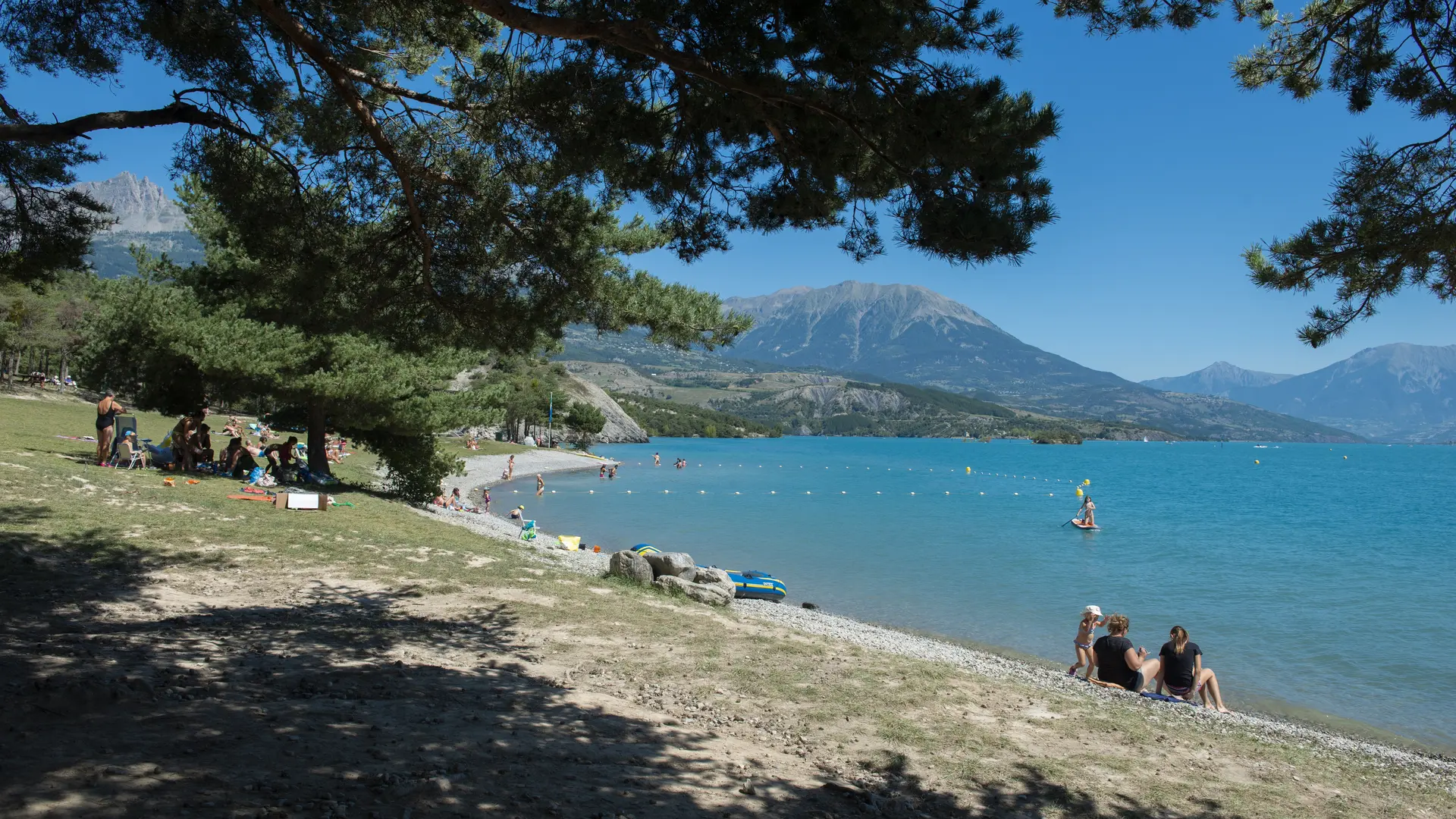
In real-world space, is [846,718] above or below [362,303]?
below

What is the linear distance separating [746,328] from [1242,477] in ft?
286

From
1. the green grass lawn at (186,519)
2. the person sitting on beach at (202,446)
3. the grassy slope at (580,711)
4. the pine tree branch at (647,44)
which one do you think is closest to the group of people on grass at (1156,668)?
the grassy slope at (580,711)

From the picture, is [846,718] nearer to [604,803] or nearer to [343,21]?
[604,803]

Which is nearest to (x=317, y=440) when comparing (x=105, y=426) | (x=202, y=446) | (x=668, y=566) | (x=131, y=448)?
(x=202, y=446)

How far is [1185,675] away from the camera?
9688 mm

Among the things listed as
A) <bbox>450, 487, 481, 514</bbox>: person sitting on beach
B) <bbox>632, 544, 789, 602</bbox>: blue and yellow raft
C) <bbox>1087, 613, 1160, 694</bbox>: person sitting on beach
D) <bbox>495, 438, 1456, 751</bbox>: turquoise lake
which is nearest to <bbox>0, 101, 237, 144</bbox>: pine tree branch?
<bbox>632, 544, 789, 602</bbox>: blue and yellow raft

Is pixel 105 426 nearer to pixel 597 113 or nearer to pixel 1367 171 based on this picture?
pixel 597 113

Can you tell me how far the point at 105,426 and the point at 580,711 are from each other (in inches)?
564

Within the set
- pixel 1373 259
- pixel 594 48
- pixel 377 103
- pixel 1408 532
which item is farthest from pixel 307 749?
pixel 1408 532

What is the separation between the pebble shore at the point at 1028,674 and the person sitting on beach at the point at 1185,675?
42 centimetres

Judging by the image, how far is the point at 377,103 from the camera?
24.3 feet

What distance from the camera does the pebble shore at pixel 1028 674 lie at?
26.5 ft

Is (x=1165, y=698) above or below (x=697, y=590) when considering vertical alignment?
below

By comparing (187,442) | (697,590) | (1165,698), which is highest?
(187,442)
